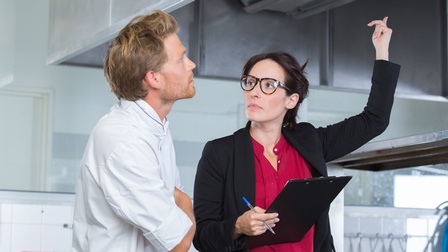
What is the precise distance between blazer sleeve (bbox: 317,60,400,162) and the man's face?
18.8 inches

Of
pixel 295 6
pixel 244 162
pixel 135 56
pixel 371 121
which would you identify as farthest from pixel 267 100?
pixel 295 6

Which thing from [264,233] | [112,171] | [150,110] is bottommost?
[264,233]

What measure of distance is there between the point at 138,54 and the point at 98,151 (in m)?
0.22

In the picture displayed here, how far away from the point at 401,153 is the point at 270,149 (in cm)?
69

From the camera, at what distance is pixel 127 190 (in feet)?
5.46

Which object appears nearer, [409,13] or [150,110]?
[150,110]

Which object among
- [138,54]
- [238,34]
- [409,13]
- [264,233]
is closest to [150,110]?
[138,54]

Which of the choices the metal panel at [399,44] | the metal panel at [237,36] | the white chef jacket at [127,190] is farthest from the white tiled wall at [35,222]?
the white chef jacket at [127,190]

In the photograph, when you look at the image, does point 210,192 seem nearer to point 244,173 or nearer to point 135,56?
point 244,173

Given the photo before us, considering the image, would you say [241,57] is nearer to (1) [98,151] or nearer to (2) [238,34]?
(2) [238,34]

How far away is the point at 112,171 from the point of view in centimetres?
167

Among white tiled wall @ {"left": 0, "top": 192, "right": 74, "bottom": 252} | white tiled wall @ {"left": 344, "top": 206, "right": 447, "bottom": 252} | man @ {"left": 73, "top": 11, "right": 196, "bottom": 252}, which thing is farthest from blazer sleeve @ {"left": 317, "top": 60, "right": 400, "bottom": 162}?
white tiled wall @ {"left": 344, "top": 206, "right": 447, "bottom": 252}

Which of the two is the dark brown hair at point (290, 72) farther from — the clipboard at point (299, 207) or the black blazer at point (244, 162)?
the clipboard at point (299, 207)

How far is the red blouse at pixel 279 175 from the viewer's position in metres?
2.01
